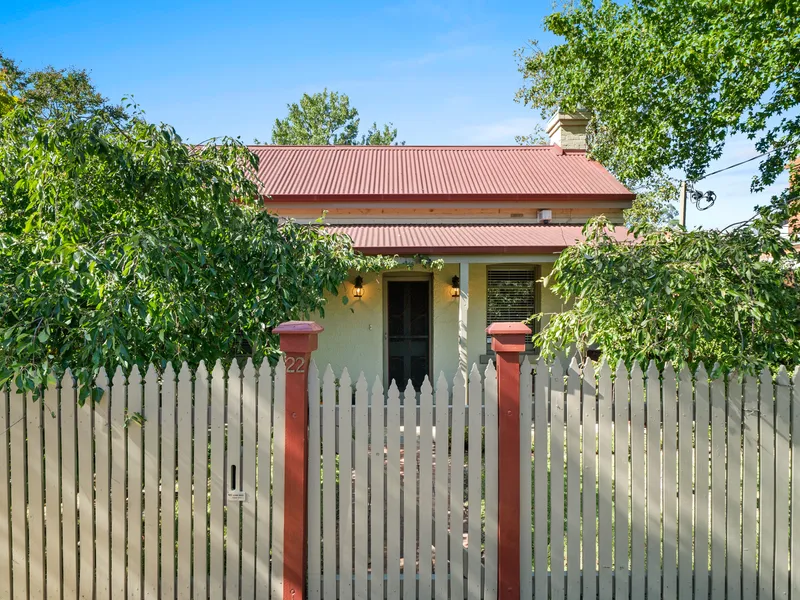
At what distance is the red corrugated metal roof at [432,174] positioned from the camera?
34.5 feet

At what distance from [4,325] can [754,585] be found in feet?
15.7

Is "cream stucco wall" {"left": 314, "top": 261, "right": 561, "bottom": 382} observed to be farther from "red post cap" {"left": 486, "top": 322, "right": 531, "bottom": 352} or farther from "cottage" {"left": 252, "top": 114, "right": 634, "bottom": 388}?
"red post cap" {"left": 486, "top": 322, "right": 531, "bottom": 352}

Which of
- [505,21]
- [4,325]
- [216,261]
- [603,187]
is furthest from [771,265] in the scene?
[505,21]

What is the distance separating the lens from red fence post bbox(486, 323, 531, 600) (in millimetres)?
2934

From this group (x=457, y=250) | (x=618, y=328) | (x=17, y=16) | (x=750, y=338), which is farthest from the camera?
(x=17, y=16)

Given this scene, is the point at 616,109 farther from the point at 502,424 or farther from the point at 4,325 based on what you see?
the point at 4,325

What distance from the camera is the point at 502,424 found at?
2.94m

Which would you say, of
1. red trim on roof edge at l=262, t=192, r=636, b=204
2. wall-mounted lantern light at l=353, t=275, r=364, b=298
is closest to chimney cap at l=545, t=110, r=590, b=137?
red trim on roof edge at l=262, t=192, r=636, b=204

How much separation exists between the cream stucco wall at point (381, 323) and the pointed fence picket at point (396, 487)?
20.9 feet

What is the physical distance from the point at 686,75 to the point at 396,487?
777 centimetres

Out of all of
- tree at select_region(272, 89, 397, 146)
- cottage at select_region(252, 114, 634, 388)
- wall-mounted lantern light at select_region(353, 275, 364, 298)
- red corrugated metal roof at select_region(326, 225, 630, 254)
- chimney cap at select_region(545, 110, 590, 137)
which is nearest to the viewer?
red corrugated metal roof at select_region(326, 225, 630, 254)

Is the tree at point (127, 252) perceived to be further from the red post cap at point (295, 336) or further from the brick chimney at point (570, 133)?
→ the brick chimney at point (570, 133)

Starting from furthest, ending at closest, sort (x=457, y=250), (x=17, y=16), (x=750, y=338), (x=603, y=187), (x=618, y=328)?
(x=17, y=16) < (x=603, y=187) < (x=457, y=250) < (x=618, y=328) < (x=750, y=338)

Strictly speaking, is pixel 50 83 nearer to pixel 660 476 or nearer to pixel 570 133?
pixel 570 133
